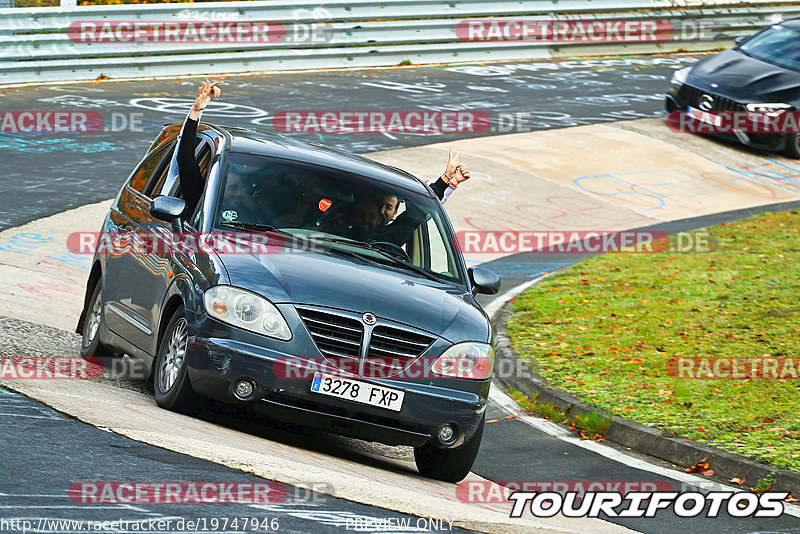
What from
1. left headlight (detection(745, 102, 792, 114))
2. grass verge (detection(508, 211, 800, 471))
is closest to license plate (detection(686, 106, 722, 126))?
left headlight (detection(745, 102, 792, 114))

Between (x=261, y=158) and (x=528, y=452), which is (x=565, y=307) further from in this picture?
(x=261, y=158)

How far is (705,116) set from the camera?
2061 centimetres

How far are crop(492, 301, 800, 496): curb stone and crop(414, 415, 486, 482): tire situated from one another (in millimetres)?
1812

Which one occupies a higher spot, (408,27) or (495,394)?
(408,27)

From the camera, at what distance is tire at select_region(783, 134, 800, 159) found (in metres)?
20.6

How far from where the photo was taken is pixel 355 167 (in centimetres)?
785

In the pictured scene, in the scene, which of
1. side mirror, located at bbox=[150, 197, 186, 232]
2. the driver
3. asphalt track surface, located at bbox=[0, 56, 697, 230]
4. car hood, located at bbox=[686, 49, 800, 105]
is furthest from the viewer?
car hood, located at bbox=[686, 49, 800, 105]

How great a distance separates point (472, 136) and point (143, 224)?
40.8 feet

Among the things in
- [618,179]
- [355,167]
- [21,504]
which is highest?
[355,167]

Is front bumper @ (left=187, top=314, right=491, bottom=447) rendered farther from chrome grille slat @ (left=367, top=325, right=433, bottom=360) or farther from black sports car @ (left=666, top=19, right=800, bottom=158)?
black sports car @ (left=666, top=19, right=800, bottom=158)

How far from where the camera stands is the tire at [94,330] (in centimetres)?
827

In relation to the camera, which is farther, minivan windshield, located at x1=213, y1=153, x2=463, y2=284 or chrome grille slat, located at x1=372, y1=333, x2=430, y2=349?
minivan windshield, located at x1=213, y1=153, x2=463, y2=284

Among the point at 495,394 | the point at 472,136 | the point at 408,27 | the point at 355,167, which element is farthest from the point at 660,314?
the point at 408,27

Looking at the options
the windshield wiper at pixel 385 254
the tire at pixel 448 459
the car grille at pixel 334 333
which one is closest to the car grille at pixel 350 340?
the car grille at pixel 334 333
